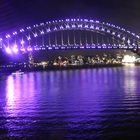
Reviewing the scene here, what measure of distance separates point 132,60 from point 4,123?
106698 mm

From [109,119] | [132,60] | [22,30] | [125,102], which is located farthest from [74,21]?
[109,119]

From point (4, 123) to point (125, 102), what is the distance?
731 cm

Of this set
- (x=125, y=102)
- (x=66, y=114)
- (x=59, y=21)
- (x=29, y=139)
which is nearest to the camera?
(x=29, y=139)

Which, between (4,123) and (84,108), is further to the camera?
(84,108)

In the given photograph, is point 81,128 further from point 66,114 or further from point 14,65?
point 14,65

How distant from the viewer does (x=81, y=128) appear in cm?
1236

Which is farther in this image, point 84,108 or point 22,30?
point 22,30

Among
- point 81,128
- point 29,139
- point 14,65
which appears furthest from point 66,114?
point 14,65

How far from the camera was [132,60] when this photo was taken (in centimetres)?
11850

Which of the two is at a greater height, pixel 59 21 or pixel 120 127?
pixel 59 21

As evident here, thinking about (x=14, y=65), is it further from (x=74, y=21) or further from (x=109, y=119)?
(x=109, y=119)

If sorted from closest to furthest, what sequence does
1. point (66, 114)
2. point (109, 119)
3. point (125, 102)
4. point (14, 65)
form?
1. point (109, 119)
2. point (66, 114)
3. point (125, 102)
4. point (14, 65)

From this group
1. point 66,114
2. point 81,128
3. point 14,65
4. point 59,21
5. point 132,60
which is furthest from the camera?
point 132,60

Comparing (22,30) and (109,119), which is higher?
(22,30)
